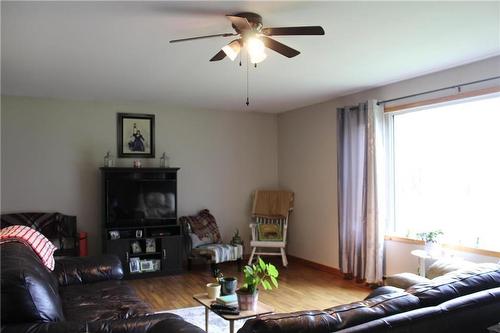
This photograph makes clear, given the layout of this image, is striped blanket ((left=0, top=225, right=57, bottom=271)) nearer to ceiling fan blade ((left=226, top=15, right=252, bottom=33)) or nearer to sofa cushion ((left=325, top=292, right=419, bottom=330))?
Result: ceiling fan blade ((left=226, top=15, right=252, bottom=33))

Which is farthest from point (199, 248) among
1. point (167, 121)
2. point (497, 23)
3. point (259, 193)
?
point (497, 23)

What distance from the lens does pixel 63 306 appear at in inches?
113

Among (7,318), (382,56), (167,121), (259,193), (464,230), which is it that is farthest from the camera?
(259,193)

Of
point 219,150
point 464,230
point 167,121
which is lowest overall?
point 464,230

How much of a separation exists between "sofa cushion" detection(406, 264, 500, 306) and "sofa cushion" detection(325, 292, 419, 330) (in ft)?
0.27

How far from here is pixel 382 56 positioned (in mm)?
3641

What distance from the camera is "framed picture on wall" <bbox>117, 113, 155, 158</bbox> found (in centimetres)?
575

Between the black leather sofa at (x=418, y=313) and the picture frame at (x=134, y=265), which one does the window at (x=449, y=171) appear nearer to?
the black leather sofa at (x=418, y=313)

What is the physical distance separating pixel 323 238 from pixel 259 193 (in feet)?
4.16

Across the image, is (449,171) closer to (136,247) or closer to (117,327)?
(117,327)

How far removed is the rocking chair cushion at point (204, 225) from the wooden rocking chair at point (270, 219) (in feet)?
1.78

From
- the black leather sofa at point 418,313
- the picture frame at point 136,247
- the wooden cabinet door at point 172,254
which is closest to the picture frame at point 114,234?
the picture frame at point 136,247

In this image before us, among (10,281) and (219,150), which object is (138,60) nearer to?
(10,281)

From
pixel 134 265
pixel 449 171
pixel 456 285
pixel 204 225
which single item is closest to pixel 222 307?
pixel 456 285
